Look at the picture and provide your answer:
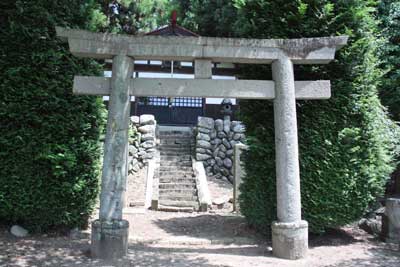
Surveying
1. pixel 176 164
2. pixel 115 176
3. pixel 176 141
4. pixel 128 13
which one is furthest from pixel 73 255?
pixel 128 13

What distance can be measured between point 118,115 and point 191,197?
4885 millimetres

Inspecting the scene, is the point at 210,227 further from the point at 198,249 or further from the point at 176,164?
the point at 176,164

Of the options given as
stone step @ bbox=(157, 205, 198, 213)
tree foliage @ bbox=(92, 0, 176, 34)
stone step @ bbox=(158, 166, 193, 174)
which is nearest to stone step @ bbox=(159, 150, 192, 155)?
stone step @ bbox=(158, 166, 193, 174)

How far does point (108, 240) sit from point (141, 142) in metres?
8.08

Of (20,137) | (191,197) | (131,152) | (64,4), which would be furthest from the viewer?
(131,152)

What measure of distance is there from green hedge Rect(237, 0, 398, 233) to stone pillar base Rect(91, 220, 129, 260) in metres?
2.36

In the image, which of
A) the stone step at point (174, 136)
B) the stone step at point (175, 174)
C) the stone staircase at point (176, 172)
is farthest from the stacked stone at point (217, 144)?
the stone step at point (175, 174)

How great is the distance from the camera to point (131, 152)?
12.4 meters

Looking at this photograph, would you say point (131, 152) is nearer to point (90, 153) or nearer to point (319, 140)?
point (90, 153)

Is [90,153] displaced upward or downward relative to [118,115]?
downward

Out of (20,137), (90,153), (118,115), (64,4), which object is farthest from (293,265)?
(64,4)

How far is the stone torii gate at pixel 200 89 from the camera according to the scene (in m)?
5.11

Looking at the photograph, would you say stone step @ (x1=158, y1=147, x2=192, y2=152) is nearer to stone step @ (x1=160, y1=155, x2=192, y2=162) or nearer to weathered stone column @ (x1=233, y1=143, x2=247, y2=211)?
stone step @ (x1=160, y1=155, x2=192, y2=162)

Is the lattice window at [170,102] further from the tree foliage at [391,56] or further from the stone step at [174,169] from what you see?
the tree foliage at [391,56]
